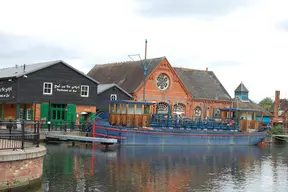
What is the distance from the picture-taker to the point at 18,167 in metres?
16.9

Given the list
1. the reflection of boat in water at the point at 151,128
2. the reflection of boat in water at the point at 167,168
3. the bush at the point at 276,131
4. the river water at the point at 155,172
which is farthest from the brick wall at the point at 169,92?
the river water at the point at 155,172

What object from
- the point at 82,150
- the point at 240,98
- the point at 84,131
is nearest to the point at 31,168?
the point at 82,150

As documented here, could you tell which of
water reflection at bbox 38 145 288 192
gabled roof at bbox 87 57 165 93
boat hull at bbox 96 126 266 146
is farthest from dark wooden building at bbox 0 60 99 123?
water reflection at bbox 38 145 288 192

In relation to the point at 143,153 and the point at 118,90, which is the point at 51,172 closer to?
the point at 143,153

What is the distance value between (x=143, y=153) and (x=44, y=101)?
15.1 meters

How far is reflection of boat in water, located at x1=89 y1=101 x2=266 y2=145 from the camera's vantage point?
139 feet

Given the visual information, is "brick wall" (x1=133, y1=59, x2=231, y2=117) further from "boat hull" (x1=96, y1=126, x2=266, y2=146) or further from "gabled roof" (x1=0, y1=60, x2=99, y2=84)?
"gabled roof" (x1=0, y1=60, x2=99, y2=84)

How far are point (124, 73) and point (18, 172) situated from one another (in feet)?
150

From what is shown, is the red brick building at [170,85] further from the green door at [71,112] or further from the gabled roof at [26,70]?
the gabled roof at [26,70]

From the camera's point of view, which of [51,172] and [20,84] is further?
[20,84]

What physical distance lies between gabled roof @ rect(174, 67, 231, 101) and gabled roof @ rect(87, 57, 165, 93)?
774cm

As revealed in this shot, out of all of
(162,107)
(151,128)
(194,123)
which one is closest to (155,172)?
(151,128)

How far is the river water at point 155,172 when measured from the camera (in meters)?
21.1

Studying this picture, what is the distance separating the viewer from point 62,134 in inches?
1613
